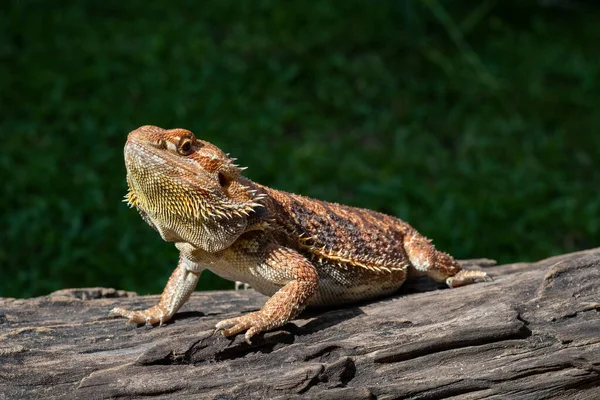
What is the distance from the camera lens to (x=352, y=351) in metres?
2.86

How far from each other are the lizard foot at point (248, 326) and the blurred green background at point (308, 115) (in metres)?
1.93

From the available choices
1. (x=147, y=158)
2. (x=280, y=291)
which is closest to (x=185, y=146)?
(x=147, y=158)

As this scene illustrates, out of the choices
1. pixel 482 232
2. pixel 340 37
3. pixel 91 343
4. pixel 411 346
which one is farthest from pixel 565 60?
pixel 91 343

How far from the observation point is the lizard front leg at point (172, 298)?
3129 mm

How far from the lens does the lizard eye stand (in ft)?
9.12

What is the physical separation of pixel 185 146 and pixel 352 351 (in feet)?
3.18

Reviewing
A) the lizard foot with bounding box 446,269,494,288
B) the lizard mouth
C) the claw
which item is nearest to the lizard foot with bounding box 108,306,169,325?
the claw

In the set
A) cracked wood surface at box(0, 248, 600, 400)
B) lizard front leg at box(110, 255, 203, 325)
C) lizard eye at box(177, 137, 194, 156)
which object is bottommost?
cracked wood surface at box(0, 248, 600, 400)

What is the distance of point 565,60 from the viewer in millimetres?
7332

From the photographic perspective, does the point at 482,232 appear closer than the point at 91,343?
No

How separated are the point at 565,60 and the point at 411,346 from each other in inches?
208

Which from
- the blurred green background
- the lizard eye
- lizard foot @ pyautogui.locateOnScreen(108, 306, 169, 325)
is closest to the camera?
the lizard eye

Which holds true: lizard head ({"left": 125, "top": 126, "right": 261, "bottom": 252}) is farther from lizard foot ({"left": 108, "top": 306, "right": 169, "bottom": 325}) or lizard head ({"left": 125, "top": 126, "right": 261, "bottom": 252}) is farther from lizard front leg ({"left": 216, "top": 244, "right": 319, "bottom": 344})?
lizard foot ({"left": 108, "top": 306, "right": 169, "bottom": 325})

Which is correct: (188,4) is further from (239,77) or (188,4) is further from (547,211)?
(547,211)
